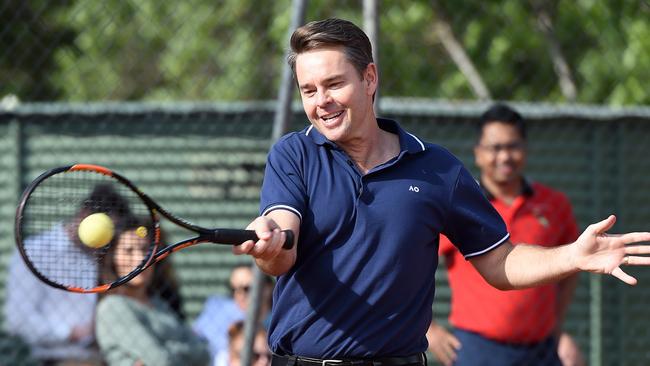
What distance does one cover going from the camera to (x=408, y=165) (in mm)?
3258

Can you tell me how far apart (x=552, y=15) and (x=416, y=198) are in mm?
4370

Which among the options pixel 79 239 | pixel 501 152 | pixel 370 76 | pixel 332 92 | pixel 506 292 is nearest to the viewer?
pixel 332 92

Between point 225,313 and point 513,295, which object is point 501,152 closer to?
point 513,295

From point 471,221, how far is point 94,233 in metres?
1.15

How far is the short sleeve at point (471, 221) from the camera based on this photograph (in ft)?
10.8

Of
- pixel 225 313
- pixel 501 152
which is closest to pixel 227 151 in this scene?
pixel 225 313

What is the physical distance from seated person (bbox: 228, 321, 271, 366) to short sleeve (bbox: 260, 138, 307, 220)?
105 inches

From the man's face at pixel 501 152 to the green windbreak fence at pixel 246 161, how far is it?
4.06 feet

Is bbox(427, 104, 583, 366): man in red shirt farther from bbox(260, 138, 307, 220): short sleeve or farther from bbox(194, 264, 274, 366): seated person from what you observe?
bbox(260, 138, 307, 220): short sleeve

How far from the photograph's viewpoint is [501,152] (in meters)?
5.21

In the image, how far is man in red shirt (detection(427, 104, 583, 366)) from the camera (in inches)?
200

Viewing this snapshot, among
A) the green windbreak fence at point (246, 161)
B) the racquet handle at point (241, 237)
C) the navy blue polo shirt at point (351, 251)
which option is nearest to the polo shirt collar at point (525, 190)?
the green windbreak fence at point (246, 161)

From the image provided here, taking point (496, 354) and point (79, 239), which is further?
point (496, 354)

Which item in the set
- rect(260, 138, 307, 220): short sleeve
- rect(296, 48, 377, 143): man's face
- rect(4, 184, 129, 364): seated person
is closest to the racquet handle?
rect(260, 138, 307, 220): short sleeve
